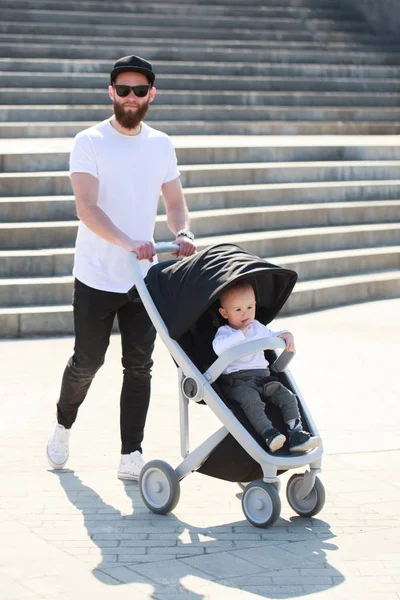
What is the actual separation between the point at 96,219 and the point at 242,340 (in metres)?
0.85

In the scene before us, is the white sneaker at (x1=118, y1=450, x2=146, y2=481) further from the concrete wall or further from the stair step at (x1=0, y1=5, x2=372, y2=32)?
the concrete wall

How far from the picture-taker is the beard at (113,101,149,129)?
5152 millimetres

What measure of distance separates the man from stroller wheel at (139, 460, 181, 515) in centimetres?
41

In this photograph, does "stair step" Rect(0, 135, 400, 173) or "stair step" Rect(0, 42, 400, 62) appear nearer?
"stair step" Rect(0, 135, 400, 173)

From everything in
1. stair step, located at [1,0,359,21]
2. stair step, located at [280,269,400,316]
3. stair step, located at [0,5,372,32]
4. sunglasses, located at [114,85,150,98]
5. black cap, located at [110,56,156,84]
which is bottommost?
stair step, located at [280,269,400,316]

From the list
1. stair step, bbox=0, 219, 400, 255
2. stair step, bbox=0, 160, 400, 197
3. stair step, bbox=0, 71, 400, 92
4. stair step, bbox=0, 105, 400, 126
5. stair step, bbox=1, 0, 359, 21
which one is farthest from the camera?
stair step, bbox=1, 0, 359, 21

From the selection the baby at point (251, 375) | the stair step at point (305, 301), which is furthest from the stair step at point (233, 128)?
the baby at point (251, 375)

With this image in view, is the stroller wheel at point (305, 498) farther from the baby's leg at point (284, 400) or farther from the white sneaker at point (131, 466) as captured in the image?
the white sneaker at point (131, 466)

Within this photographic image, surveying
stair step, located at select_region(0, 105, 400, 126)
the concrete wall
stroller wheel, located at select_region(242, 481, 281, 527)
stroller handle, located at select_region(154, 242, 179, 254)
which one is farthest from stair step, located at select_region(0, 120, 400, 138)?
stroller wheel, located at select_region(242, 481, 281, 527)

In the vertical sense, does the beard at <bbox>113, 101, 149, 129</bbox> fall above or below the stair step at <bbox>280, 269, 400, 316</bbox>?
above

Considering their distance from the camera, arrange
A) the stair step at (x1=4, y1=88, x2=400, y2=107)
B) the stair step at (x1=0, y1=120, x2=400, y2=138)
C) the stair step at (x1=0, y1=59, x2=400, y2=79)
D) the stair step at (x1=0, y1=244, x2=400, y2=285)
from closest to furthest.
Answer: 1. the stair step at (x1=0, y1=244, x2=400, y2=285)
2. the stair step at (x1=0, y1=120, x2=400, y2=138)
3. the stair step at (x1=4, y1=88, x2=400, y2=107)
4. the stair step at (x1=0, y1=59, x2=400, y2=79)

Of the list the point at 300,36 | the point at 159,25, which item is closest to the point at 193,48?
the point at 159,25

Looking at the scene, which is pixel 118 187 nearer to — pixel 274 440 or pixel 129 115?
pixel 129 115

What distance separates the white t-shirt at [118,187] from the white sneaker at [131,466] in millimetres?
791
